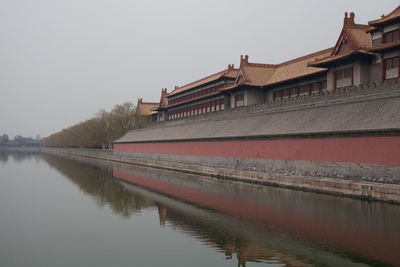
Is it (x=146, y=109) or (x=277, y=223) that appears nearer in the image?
(x=277, y=223)

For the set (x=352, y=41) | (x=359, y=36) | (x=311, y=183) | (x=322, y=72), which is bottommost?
(x=311, y=183)

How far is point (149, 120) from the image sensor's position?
220ft

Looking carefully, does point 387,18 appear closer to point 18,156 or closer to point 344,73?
point 344,73

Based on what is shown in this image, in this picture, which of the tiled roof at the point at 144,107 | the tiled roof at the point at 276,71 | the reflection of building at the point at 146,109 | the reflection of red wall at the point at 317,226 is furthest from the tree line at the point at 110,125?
the reflection of red wall at the point at 317,226

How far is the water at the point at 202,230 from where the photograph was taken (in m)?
9.24

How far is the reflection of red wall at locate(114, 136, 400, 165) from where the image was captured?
622 inches

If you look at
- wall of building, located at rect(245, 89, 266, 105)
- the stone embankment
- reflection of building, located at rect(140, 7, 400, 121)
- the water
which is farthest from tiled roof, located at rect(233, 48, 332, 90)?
the water

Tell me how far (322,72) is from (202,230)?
64.3ft

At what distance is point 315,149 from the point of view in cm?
1969

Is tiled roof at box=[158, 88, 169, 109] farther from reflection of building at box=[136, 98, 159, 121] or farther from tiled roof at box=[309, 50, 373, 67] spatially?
tiled roof at box=[309, 50, 373, 67]

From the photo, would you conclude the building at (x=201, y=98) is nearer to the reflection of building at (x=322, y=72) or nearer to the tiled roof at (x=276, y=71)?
the reflection of building at (x=322, y=72)

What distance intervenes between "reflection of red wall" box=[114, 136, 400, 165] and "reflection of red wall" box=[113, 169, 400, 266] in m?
5.10

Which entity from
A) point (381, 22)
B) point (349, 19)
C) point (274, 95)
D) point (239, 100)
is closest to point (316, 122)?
point (381, 22)

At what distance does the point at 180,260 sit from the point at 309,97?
1764cm
